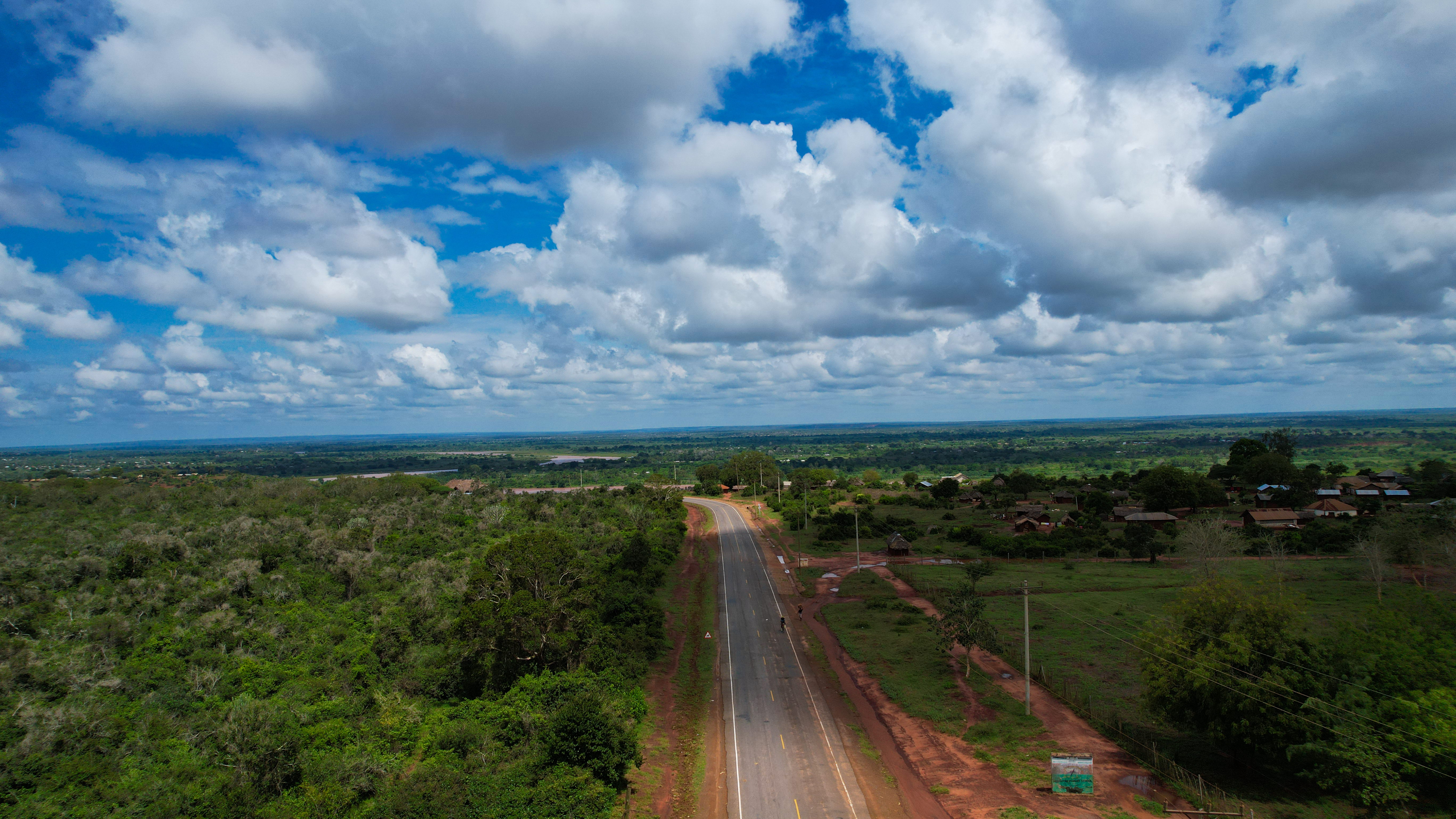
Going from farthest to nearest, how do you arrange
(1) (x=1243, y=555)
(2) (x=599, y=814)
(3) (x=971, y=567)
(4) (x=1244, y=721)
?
(1) (x=1243, y=555)
(3) (x=971, y=567)
(4) (x=1244, y=721)
(2) (x=599, y=814)

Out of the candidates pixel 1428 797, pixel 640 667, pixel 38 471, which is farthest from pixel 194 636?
pixel 38 471

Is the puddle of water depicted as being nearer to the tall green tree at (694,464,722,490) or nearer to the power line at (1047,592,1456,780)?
the power line at (1047,592,1456,780)

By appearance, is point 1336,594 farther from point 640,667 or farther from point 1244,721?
point 640,667

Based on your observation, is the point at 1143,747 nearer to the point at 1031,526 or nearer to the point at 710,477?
the point at 1031,526

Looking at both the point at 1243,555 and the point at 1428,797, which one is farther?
the point at 1243,555

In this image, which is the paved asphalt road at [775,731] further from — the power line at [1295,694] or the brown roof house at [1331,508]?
the brown roof house at [1331,508]
